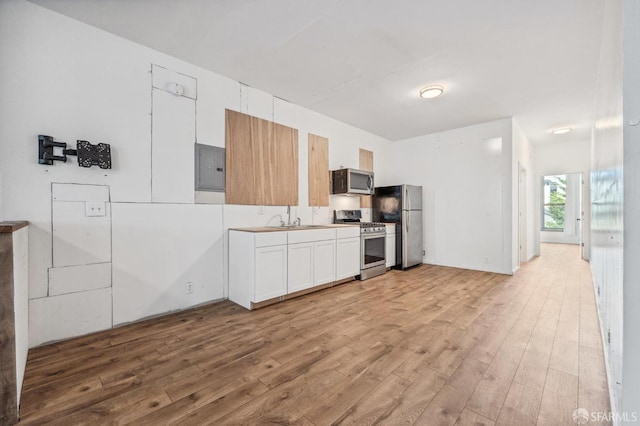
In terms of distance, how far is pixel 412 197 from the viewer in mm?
5461

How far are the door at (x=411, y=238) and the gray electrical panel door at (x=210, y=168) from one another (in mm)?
3466

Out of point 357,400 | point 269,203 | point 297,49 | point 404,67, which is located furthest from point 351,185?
point 357,400

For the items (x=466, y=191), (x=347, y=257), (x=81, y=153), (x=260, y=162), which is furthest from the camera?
(x=466, y=191)

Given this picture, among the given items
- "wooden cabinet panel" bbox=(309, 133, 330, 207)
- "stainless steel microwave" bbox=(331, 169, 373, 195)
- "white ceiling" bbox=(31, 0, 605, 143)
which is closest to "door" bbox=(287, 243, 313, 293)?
"wooden cabinet panel" bbox=(309, 133, 330, 207)

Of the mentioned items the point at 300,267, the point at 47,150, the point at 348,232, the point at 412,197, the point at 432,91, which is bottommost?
the point at 300,267

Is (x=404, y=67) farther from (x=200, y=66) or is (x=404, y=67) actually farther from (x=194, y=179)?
(x=194, y=179)

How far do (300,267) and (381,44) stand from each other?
107 inches

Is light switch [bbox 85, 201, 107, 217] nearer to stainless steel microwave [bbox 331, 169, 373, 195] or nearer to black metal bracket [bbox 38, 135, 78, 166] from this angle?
black metal bracket [bbox 38, 135, 78, 166]

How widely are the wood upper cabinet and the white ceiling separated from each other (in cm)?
55

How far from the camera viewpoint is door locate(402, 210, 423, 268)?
5223mm

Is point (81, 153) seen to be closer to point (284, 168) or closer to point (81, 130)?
point (81, 130)

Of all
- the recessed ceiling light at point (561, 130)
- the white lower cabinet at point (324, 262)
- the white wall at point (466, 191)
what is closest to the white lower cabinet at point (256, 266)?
the white lower cabinet at point (324, 262)

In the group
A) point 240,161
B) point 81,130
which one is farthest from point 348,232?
point 81,130

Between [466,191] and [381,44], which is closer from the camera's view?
[381,44]
